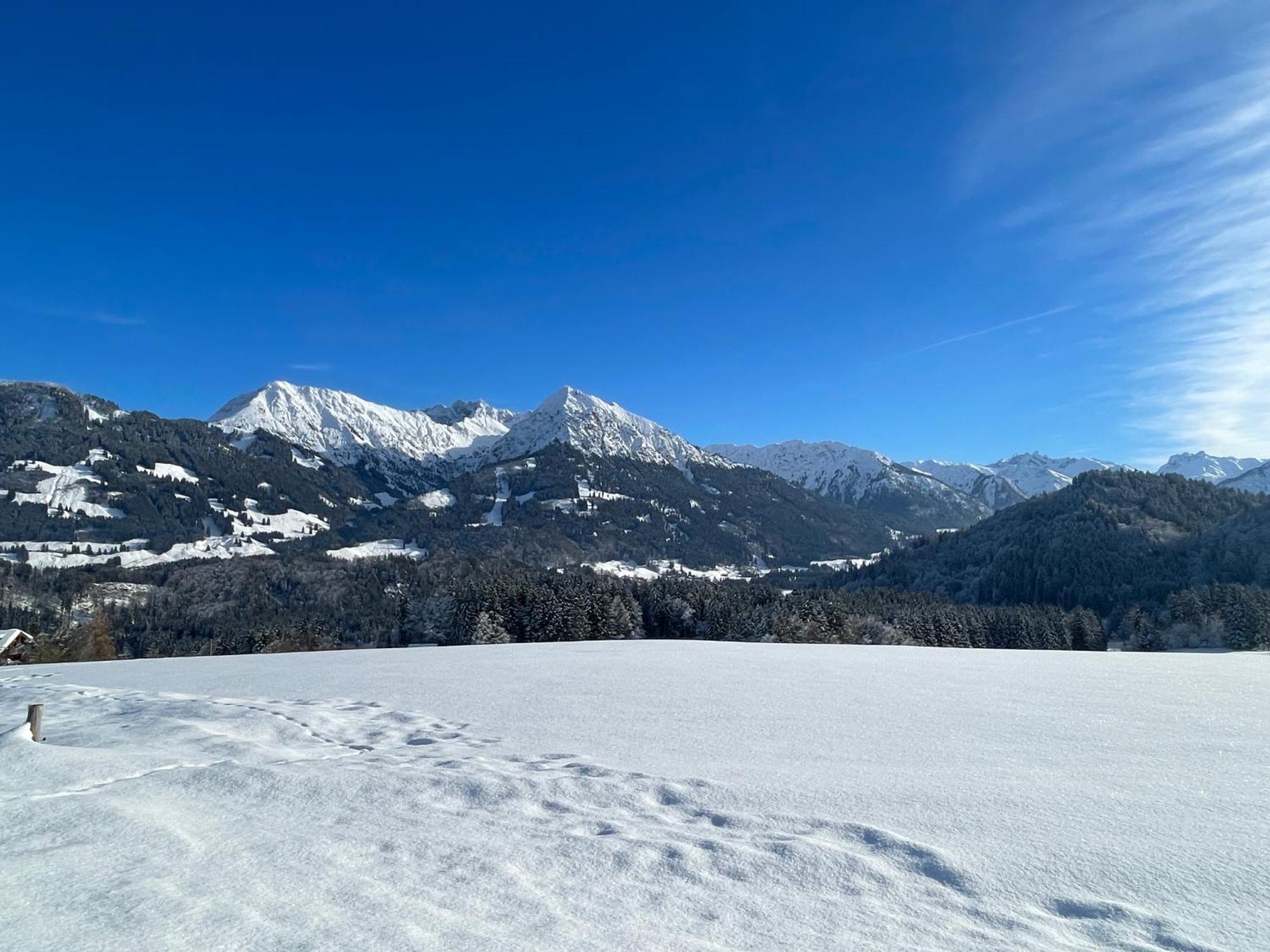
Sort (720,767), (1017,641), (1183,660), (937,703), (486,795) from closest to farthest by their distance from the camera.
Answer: (486,795) < (720,767) < (937,703) < (1183,660) < (1017,641)

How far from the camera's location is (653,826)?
6.18 m

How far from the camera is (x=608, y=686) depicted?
15453 mm

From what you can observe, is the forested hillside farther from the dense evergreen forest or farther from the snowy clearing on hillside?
the snowy clearing on hillside

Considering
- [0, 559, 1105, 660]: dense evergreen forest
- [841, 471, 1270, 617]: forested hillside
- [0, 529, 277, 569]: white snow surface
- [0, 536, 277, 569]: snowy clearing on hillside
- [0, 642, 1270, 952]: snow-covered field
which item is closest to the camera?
[0, 642, 1270, 952]: snow-covered field

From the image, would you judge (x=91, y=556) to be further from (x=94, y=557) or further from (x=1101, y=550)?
(x=1101, y=550)

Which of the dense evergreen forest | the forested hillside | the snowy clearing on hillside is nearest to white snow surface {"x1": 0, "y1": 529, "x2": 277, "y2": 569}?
the snowy clearing on hillside

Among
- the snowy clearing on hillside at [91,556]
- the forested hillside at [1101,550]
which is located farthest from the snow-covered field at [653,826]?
the snowy clearing on hillside at [91,556]

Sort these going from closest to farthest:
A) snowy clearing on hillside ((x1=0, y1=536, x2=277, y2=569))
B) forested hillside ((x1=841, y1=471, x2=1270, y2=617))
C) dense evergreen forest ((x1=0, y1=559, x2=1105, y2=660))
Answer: dense evergreen forest ((x1=0, y1=559, x2=1105, y2=660)), forested hillside ((x1=841, y1=471, x2=1270, y2=617)), snowy clearing on hillside ((x1=0, y1=536, x2=277, y2=569))

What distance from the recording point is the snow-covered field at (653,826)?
4.27 metres

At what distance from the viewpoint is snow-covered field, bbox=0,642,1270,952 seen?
427cm

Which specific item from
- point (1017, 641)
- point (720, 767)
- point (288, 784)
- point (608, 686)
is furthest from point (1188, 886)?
point (1017, 641)

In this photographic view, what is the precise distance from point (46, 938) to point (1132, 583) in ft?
515

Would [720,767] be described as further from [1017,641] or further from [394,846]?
[1017,641]

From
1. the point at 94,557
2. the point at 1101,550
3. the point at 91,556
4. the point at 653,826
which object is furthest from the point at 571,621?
the point at 91,556
